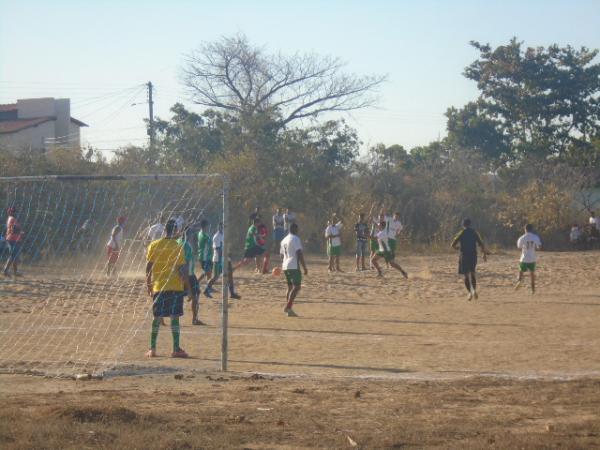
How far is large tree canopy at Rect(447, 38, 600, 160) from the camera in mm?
45250

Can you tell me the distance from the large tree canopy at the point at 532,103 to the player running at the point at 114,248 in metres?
29.2

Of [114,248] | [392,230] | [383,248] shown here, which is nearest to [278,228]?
[392,230]

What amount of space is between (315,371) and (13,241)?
12370mm

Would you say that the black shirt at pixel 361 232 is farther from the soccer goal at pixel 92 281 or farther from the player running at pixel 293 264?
the player running at pixel 293 264

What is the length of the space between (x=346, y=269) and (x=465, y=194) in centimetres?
1373

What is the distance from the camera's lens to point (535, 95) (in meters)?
45.3

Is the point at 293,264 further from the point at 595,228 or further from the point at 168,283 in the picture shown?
the point at 595,228

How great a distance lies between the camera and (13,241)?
20625 millimetres

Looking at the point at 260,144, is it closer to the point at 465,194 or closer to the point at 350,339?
the point at 465,194

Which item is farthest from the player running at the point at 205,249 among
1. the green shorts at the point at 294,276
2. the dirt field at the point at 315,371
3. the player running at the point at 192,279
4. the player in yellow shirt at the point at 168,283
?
the player in yellow shirt at the point at 168,283

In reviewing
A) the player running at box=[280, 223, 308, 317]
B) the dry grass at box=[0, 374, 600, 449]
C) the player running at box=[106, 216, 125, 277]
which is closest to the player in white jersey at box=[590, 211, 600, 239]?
the player running at box=[106, 216, 125, 277]

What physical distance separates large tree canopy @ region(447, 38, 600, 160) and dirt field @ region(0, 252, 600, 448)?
88.8 ft

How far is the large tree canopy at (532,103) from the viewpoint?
45.2 meters

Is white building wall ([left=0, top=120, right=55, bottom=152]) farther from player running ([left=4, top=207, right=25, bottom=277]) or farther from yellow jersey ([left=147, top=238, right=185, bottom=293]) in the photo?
yellow jersey ([left=147, top=238, right=185, bottom=293])
